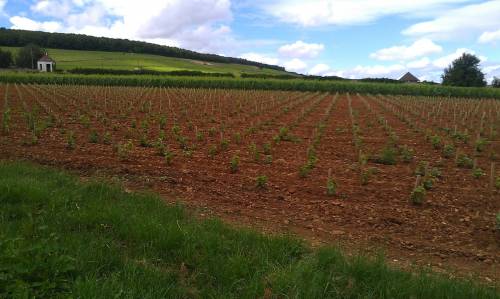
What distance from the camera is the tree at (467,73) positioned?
243 ft

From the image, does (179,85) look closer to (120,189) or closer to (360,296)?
(120,189)

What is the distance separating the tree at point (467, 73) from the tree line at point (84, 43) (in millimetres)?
66228

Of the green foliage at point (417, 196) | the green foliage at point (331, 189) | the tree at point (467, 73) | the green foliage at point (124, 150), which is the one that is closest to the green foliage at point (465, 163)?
the green foliage at point (417, 196)

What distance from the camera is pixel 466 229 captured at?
636 centimetres

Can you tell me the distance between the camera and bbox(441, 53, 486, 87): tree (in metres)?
74.2

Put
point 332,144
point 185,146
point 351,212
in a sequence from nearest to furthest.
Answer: point 351,212
point 185,146
point 332,144

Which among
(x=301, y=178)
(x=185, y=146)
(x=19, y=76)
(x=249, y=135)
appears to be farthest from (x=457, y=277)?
(x=19, y=76)

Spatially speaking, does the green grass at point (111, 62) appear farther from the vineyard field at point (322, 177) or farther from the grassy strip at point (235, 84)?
the vineyard field at point (322, 177)

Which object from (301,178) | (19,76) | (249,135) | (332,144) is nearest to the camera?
(301,178)

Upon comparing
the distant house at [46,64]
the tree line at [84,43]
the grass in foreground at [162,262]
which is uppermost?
the tree line at [84,43]

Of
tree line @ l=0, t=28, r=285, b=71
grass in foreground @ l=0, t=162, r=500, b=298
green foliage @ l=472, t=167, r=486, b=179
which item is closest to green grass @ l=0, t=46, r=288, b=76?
tree line @ l=0, t=28, r=285, b=71

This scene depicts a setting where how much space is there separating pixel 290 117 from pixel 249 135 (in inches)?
260

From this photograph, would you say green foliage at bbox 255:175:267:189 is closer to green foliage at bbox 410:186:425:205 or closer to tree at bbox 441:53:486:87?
green foliage at bbox 410:186:425:205

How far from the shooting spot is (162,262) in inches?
182
